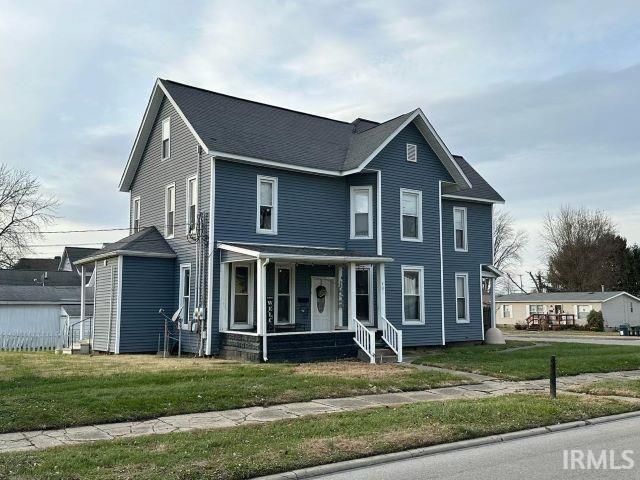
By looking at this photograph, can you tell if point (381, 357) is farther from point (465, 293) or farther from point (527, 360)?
point (465, 293)

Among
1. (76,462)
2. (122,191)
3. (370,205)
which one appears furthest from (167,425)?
(122,191)

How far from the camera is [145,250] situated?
68.2 ft

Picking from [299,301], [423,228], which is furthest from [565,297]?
[299,301]

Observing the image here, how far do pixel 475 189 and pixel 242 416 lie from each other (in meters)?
19.0

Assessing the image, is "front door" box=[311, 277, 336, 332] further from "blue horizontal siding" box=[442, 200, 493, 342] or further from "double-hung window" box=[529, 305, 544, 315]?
"double-hung window" box=[529, 305, 544, 315]

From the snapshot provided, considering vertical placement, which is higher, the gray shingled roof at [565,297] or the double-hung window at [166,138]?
the double-hung window at [166,138]

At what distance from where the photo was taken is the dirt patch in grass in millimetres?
14750

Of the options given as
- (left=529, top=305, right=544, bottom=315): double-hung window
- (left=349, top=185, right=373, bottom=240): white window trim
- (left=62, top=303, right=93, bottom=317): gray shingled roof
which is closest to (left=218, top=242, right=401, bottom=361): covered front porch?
(left=349, top=185, right=373, bottom=240): white window trim

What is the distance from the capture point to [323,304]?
70.7ft

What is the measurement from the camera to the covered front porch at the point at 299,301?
17.9 metres

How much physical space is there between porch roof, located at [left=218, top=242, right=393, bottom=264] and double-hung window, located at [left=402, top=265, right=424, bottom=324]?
8.16ft

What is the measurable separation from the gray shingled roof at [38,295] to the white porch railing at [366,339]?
23498 mm

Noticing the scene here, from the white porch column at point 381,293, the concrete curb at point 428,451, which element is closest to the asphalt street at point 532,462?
the concrete curb at point 428,451

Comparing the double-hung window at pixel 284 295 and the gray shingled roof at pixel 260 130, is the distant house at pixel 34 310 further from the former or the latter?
the double-hung window at pixel 284 295
